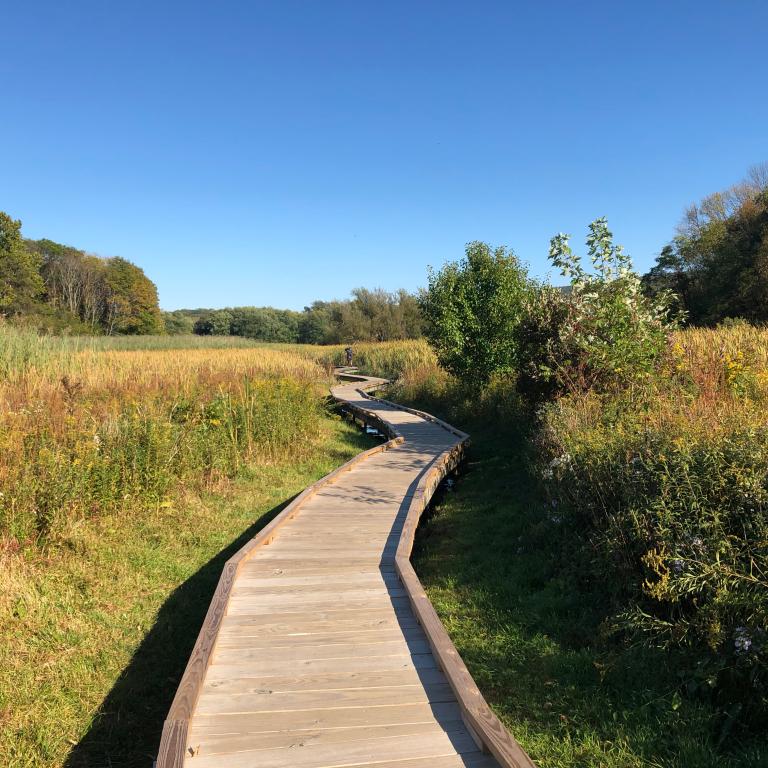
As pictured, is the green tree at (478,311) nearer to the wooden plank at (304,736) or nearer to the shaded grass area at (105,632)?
the shaded grass area at (105,632)

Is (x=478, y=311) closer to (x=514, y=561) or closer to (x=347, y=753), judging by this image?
(x=514, y=561)

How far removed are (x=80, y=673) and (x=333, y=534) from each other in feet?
8.83

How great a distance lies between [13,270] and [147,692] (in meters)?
45.3

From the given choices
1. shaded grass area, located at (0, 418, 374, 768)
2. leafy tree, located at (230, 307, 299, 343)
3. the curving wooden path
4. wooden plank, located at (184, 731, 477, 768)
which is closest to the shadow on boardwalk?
shaded grass area, located at (0, 418, 374, 768)

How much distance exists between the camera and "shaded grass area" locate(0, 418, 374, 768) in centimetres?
346

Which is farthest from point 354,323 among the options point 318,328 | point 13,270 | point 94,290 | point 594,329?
point 594,329

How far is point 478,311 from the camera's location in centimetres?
1475

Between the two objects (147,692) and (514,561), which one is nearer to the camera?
(147,692)

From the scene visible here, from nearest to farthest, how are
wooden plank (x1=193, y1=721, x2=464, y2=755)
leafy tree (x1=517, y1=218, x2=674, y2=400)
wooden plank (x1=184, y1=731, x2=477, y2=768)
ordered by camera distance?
wooden plank (x1=184, y1=731, x2=477, y2=768)
wooden plank (x1=193, y1=721, x2=464, y2=755)
leafy tree (x1=517, y1=218, x2=674, y2=400)

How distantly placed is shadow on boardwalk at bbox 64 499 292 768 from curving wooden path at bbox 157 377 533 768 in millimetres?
777

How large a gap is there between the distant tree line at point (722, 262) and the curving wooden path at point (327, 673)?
1928 cm

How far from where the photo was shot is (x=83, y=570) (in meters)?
5.00

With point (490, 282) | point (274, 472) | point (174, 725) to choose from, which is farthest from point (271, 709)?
point (490, 282)

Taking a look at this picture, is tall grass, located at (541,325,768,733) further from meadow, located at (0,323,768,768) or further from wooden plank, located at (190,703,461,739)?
wooden plank, located at (190,703,461,739)
